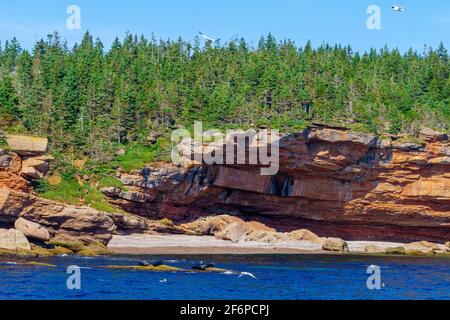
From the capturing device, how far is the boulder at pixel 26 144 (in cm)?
8412

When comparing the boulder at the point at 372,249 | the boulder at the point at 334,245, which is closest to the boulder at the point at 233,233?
the boulder at the point at 334,245

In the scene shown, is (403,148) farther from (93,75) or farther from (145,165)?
(93,75)

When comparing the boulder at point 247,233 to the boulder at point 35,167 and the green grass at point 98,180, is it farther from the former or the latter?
the boulder at point 35,167

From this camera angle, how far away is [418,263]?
8438 centimetres

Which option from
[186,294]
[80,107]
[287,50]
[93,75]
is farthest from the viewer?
[287,50]

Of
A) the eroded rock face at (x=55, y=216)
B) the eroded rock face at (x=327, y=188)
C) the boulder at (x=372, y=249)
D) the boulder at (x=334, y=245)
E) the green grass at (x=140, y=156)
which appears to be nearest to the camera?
the eroded rock face at (x=55, y=216)

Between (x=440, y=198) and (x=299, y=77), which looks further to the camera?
(x=299, y=77)

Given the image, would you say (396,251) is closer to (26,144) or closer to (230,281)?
(230,281)

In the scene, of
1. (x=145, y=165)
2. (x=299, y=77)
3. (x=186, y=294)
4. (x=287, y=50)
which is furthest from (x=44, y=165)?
(x=287, y=50)

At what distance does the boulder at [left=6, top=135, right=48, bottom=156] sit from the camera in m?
84.1

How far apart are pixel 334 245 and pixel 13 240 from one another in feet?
133

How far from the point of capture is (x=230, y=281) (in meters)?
60.6

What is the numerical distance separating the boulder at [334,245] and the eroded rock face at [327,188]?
18.7ft
